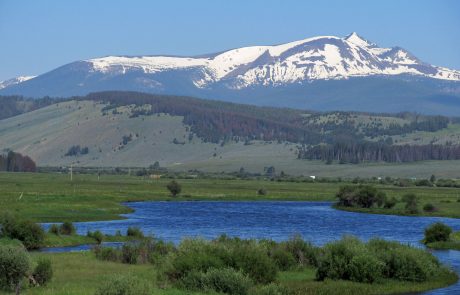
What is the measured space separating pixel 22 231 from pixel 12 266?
21.3 metres

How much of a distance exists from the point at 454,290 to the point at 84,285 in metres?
18.8

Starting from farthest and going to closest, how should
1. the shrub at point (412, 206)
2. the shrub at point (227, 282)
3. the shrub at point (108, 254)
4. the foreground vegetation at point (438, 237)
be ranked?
the shrub at point (412, 206) < the foreground vegetation at point (438, 237) < the shrub at point (108, 254) < the shrub at point (227, 282)

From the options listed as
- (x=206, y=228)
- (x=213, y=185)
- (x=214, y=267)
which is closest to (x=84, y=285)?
(x=214, y=267)

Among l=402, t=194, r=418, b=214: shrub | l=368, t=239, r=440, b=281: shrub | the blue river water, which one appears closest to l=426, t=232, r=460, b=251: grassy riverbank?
the blue river water

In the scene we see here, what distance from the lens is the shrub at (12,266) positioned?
43.3 metres

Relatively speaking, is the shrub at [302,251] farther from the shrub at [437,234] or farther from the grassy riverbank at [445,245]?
the shrub at [437,234]

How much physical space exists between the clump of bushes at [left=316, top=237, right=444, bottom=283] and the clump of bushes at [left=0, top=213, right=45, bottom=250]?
20.8 meters

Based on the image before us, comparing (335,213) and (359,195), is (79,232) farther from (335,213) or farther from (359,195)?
(359,195)

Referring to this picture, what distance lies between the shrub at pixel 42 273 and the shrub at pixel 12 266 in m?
1.30

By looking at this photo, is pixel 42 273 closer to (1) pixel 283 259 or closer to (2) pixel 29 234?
(1) pixel 283 259

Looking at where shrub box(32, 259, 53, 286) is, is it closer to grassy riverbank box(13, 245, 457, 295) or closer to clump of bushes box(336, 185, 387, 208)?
grassy riverbank box(13, 245, 457, 295)

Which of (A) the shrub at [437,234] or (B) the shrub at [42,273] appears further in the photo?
(A) the shrub at [437,234]

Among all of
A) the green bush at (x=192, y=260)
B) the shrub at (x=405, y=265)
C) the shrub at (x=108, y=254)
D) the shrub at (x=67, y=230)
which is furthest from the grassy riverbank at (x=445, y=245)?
the green bush at (x=192, y=260)

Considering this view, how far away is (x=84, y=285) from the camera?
45.7m
